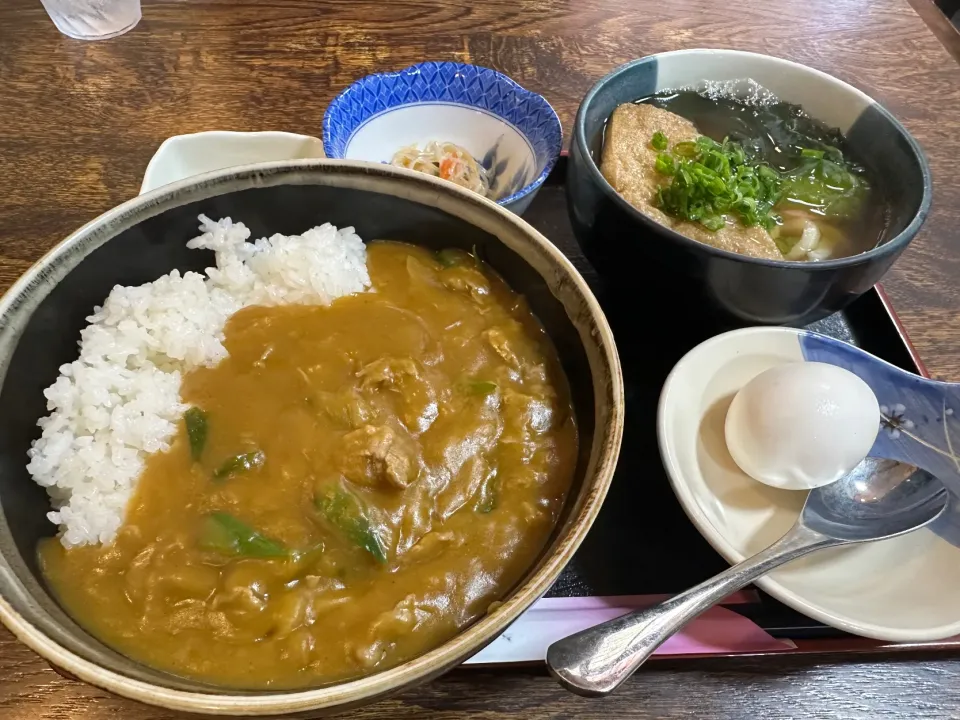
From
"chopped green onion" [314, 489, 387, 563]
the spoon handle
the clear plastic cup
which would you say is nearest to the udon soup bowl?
the spoon handle

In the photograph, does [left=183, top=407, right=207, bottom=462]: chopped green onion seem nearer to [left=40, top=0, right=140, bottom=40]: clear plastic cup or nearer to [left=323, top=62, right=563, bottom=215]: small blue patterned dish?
[left=323, top=62, right=563, bottom=215]: small blue patterned dish

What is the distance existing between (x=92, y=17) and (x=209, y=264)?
1867 mm

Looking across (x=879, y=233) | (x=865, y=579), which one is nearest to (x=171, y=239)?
(x=865, y=579)

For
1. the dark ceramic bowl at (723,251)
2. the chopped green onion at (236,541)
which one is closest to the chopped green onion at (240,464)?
the chopped green onion at (236,541)

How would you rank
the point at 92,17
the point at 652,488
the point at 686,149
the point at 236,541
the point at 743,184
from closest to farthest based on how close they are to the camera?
the point at 236,541, the point at 652,488, the point at 743,184, the point at 686,149, the point at 92,17

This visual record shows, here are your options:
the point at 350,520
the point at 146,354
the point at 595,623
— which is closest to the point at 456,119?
the point at 146,354

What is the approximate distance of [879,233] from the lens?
2010 millimetres

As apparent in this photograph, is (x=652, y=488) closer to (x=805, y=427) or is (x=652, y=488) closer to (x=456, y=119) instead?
(x=805, y=427)

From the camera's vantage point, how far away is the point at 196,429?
1521mm

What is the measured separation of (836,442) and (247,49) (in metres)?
2.76

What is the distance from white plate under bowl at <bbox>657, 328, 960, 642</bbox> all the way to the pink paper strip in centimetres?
12

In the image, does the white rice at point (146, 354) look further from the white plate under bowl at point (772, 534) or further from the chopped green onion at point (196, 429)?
the white plate under bowl at point (772, 534)

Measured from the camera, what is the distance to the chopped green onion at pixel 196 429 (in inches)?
59.0

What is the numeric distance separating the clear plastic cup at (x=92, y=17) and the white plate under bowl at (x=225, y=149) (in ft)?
3.56
